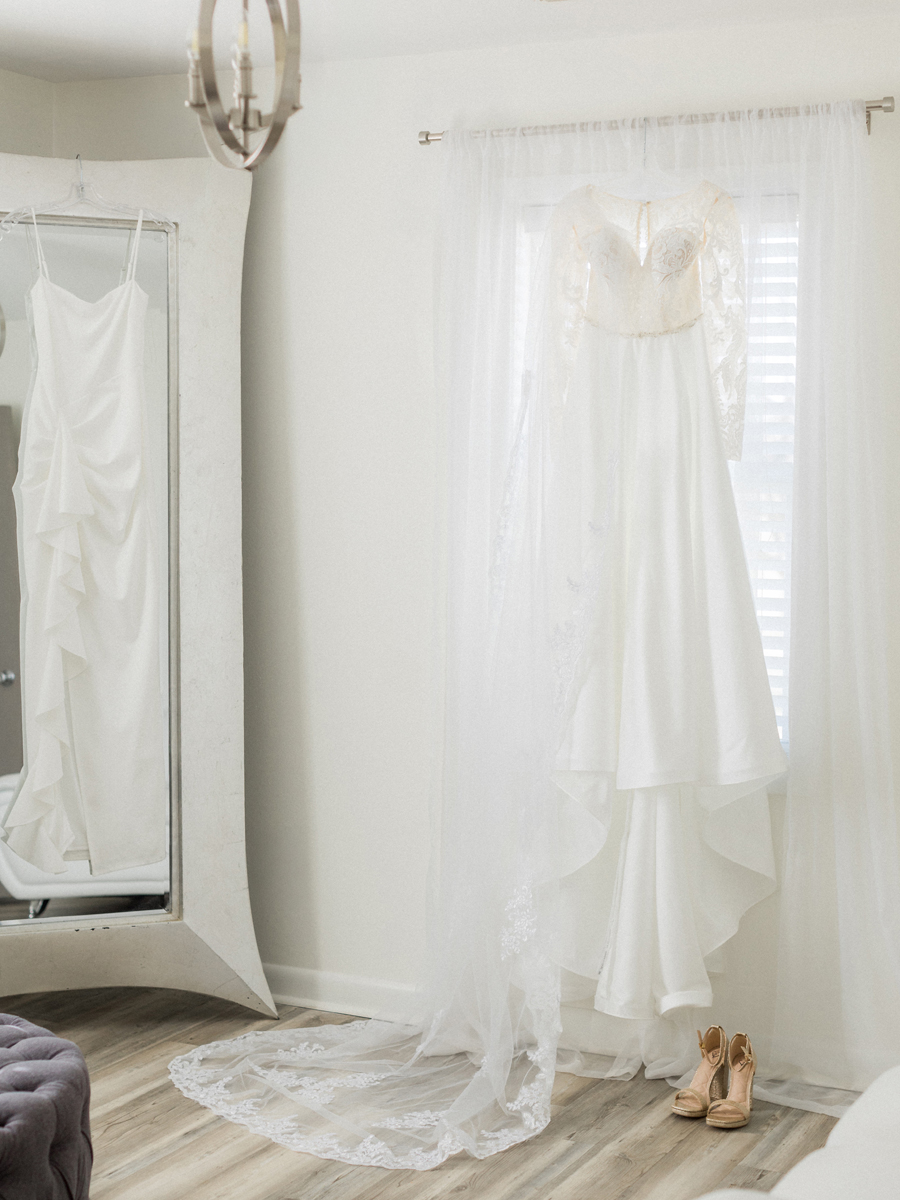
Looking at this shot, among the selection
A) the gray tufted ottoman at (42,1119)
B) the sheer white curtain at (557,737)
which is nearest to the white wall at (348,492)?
the sheer white curtain at (557,737)

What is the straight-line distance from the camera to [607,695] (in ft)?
8.89

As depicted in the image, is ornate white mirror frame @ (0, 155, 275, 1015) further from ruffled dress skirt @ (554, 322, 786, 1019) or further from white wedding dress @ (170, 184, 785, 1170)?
ruffled dress skirt @ (554, 322, 786, 1019)

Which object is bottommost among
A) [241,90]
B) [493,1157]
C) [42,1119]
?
[493,1157]

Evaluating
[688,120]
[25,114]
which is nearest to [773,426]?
[688,120]

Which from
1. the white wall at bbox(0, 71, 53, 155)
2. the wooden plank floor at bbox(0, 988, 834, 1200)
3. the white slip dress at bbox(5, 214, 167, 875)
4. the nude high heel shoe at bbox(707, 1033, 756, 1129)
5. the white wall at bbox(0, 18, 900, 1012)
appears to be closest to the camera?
the wooden plank floor at bbox(0, 988, 834, 1200)

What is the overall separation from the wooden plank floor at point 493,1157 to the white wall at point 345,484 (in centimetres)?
67

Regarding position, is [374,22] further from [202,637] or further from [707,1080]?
[707,1080]

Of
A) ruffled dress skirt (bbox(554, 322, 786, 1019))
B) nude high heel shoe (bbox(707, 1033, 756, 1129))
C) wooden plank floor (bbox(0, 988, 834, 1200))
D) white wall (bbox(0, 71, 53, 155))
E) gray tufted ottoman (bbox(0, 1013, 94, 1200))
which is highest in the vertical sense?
white wall (bbox(0, 71, 53, 155))

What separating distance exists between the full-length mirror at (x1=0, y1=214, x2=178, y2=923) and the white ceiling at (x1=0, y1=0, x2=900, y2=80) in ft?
1.62

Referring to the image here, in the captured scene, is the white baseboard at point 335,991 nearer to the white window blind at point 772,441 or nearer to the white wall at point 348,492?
the white wall at point 348,492

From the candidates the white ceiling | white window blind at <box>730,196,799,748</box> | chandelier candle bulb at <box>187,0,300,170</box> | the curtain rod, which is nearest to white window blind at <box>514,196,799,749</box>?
white window blind at <box>730,196,799,748</box>

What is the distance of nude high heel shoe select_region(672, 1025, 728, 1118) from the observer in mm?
2537

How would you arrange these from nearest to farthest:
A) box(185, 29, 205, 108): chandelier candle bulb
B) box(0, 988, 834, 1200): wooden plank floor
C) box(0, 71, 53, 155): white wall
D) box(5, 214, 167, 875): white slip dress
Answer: box(185, 29, 205, 108): chandelier candle bulb < box(0, 988, 834, 1200): wooden plank floor < box(5, 214, 167, 875): white slip dress < box(0, 71, 53, 155): white wall

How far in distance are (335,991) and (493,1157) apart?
3.17 feet
